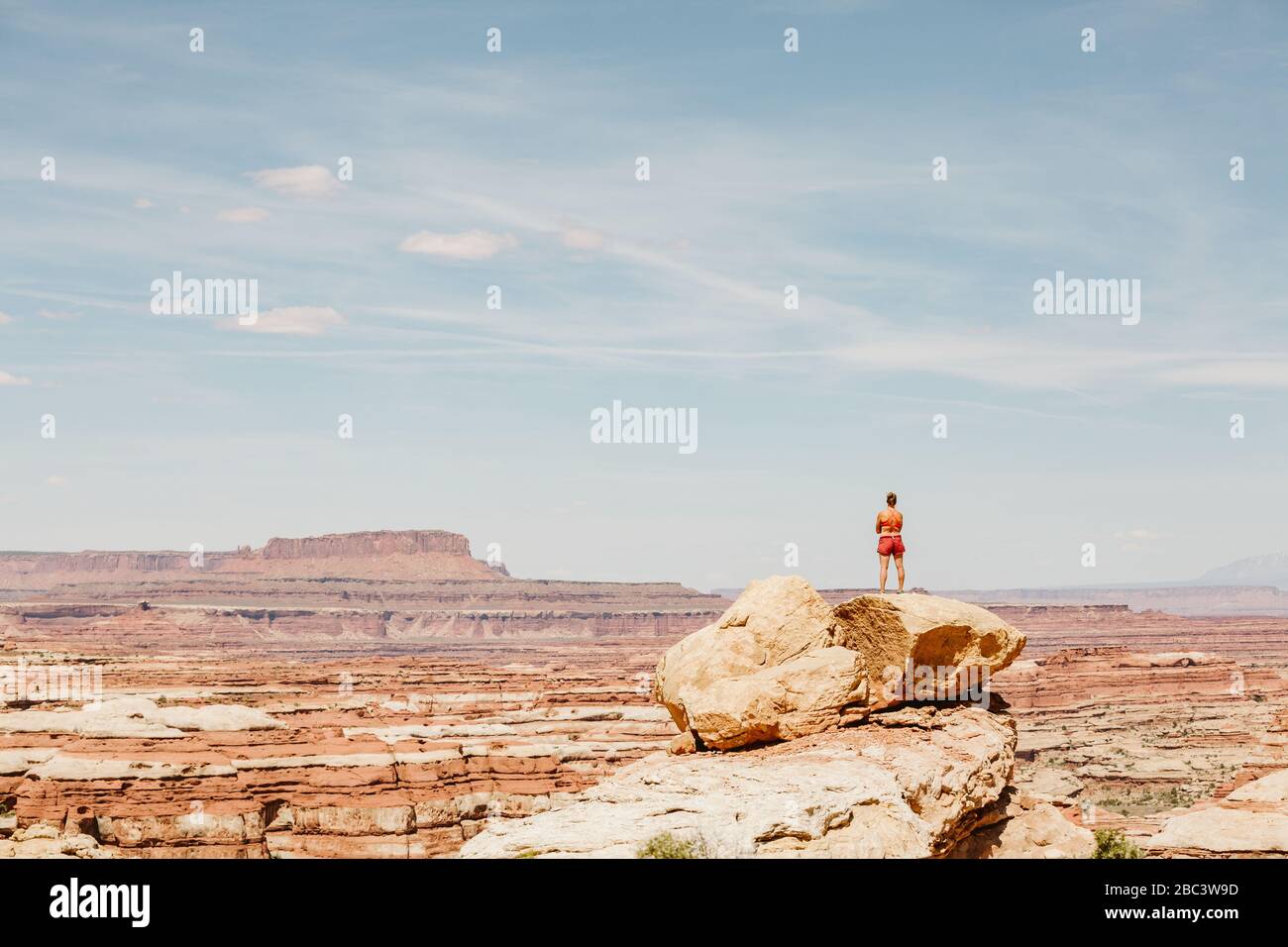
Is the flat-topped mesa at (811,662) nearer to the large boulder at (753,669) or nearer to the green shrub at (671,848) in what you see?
the large boulder at (753,669)

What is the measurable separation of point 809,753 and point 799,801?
3657 mm

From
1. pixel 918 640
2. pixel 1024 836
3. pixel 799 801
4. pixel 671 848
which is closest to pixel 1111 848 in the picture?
pixel 1024 836

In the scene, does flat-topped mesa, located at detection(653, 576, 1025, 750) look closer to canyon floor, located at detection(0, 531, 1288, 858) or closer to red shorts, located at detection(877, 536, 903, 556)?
red shorts, located at detection(877, 536, 903, 556)

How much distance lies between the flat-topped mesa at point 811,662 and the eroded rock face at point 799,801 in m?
0.52

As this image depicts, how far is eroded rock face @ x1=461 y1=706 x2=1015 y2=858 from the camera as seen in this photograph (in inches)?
732

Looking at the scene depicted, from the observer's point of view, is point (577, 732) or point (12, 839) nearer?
point (12, 839)

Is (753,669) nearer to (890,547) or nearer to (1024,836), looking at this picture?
(890,547)

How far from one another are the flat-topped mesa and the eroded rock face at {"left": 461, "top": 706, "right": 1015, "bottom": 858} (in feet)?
1.69

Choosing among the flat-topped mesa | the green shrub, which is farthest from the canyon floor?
the green shrub
